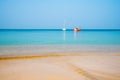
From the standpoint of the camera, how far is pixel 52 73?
5.86 meters

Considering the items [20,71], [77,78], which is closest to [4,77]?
[20,71]

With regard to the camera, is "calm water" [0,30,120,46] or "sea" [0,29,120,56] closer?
"sea" [0,29,120,56]

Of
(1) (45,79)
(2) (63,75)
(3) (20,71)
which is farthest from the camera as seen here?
(3) (20,71)

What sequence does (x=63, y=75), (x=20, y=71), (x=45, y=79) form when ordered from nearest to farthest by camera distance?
(x=45, y=79) < (x=63, y=75) < (x=20, y=71)

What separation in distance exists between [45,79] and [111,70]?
2285mm

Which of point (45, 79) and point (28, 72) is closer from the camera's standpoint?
point (45, 79)

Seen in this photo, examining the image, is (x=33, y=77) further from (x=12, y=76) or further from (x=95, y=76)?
(x=95, y=76)

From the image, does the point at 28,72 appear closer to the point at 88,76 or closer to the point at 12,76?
the point at 12,76

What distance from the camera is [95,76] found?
17.8ft

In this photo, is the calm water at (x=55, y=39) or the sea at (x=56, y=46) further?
the calm water at (x=55, y=39)

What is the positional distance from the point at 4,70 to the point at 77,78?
8.12ft

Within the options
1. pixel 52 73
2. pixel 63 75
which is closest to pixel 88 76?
pixel 63 75

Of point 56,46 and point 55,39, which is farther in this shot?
point 55,39

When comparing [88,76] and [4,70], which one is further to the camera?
[4,70]
